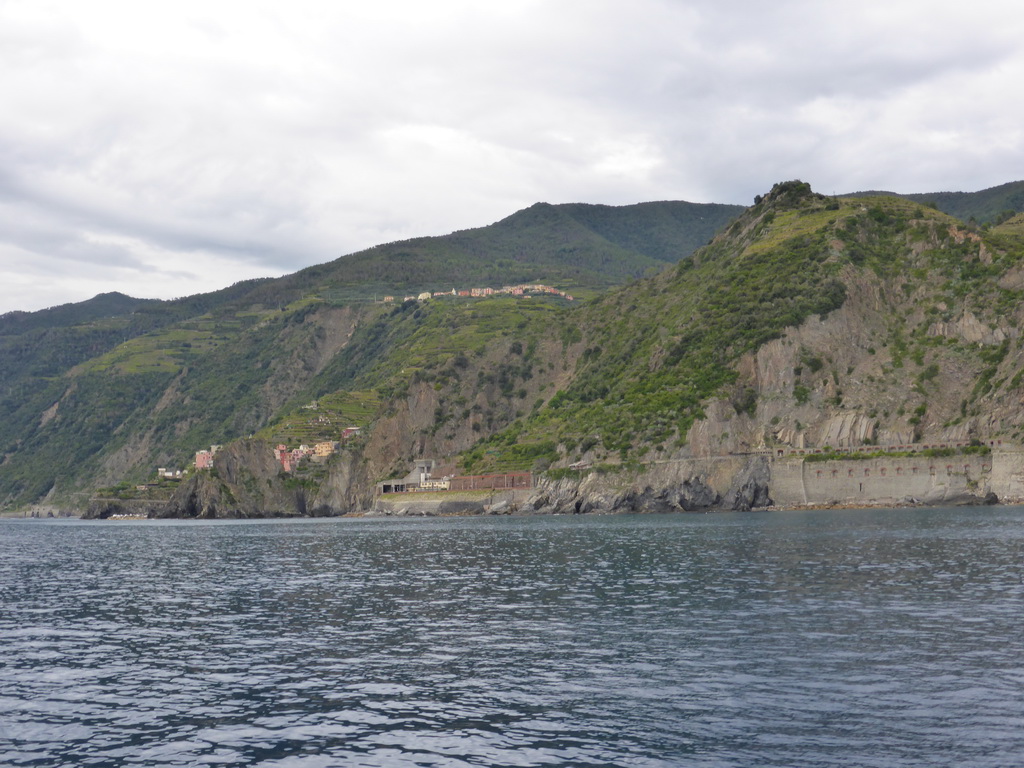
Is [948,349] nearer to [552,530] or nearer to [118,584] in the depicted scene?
[552,530]

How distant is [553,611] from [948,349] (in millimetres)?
161927

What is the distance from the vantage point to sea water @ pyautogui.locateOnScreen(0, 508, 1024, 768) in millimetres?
25516

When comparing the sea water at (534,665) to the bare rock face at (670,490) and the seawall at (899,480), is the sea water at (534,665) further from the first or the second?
the bare rock face at (670,490)

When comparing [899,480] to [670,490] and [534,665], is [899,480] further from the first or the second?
[534,665]

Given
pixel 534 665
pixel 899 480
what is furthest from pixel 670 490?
pixel 534 665

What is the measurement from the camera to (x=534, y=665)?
3525cm

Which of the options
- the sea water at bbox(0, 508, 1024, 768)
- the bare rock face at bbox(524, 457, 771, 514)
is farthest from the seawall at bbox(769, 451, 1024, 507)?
the sea water at bbox(0, 508, 1024, 768)

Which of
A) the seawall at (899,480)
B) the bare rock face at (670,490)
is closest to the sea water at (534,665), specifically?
the seawall at (899,480)

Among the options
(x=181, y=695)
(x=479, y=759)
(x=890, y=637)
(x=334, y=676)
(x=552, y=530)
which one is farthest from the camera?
(x=552, y=530)

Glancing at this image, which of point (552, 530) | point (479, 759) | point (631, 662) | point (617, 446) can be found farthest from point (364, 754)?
point (617, 446)

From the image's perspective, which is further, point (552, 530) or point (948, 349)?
point (948, 349)

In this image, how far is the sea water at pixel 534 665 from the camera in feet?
83.7

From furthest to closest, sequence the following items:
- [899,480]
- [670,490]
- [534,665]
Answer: [670,490]
[899,480]
[534,665]

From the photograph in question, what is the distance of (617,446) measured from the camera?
190250mm
